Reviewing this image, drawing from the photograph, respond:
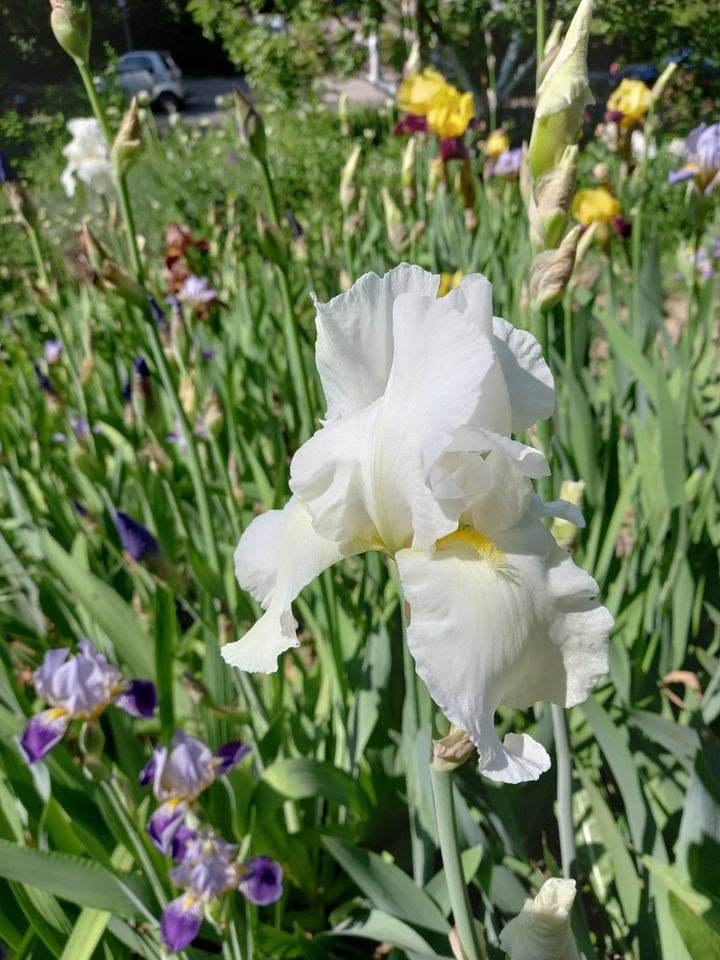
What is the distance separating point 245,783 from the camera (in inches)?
48.3

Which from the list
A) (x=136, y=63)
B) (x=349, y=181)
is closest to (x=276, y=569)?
(x=349, y=181)

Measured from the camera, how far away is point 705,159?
6.86 feet

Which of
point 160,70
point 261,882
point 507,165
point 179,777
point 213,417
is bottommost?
point 261,882

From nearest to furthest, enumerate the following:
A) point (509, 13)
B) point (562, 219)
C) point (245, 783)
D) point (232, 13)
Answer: point (562, 219), point (245, 783), point (509, 13), point (232, 13)

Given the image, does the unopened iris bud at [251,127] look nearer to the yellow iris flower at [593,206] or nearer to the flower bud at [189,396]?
the flower bud at [189,396]

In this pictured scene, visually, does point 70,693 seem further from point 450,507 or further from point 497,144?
point 497,144

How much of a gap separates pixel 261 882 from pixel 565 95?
40.1 inches

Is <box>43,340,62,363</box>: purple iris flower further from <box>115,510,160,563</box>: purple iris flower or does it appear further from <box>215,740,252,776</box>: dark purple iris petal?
<box>215,740,252,776</box>: dark purple iris petal

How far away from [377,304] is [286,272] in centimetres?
78

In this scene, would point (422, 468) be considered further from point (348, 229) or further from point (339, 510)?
point (348, 229)

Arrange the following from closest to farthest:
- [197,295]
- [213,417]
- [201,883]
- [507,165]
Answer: [201,883] → [213,417] → [197,295] → [507,165]

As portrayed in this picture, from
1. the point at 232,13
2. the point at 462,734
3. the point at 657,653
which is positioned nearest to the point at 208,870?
the point at 462,734

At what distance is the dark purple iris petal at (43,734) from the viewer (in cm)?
101

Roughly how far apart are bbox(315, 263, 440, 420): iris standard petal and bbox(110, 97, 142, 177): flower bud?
751mm
